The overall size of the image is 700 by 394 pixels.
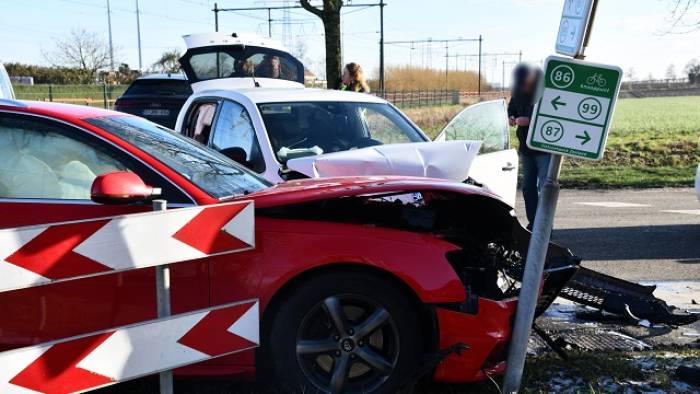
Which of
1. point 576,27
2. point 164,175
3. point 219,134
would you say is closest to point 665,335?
point 576,27

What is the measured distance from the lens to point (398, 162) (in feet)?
17.6

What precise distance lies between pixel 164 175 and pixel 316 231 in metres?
0.79

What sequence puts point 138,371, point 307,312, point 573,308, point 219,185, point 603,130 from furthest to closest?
point 573,308 < point 219,185 < point 307,312 < point 603,130 < point 138,371

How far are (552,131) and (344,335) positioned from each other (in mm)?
1367

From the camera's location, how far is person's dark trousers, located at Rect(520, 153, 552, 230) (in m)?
7.79

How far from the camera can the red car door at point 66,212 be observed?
3188 millimetres

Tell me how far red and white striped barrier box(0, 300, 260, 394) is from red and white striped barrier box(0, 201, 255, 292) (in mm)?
254

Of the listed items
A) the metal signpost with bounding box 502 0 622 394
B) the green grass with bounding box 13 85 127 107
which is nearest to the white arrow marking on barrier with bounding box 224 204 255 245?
the metal signpost with bounding box 502 0 622 394

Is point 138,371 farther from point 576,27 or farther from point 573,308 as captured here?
point 573,308

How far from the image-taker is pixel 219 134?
6.92 m

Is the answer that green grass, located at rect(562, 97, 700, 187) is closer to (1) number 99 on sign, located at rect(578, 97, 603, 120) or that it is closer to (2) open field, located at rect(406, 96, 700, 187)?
(2) open field, located at rect(406, 96, 700, 187)

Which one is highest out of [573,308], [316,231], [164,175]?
[164,175]

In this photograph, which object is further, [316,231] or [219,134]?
[219,134]

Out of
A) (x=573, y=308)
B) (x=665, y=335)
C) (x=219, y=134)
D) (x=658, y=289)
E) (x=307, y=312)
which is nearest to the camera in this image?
(x=307, y=312)
